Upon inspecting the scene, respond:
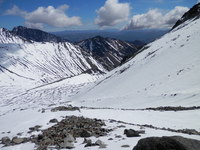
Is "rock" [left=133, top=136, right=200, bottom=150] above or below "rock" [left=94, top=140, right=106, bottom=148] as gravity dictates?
above

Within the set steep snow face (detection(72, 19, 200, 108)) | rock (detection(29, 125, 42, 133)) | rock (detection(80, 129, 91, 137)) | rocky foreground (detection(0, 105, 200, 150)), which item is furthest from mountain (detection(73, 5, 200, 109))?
rock (detection(29, 125, 42, 133))

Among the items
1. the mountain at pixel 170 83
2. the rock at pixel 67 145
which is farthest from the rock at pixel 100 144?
the mountain at pixel 170 83

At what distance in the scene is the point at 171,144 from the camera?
9.41 m

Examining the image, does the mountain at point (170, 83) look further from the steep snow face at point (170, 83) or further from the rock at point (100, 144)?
the rock at point (100, 144)

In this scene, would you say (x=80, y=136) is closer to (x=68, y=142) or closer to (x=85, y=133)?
(x=85, y=133)

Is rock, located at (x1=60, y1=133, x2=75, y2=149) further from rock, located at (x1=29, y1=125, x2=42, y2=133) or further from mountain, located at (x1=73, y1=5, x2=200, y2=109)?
mountain, located at (x1=73, y1=5, x2=200, y2=109)

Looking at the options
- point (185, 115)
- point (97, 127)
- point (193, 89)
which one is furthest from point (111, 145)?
point (193, 89)

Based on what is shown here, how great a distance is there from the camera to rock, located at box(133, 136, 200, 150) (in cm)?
922

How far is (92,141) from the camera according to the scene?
15.4 metres

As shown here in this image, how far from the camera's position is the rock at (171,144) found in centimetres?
922

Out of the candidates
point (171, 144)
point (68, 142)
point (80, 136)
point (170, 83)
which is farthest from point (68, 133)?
point (170, 83)

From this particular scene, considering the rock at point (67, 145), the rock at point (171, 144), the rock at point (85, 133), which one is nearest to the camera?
the rock at point (171, 144)

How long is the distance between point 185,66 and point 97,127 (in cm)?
3308

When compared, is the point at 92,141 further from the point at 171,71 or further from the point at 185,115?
the point at 171,71
